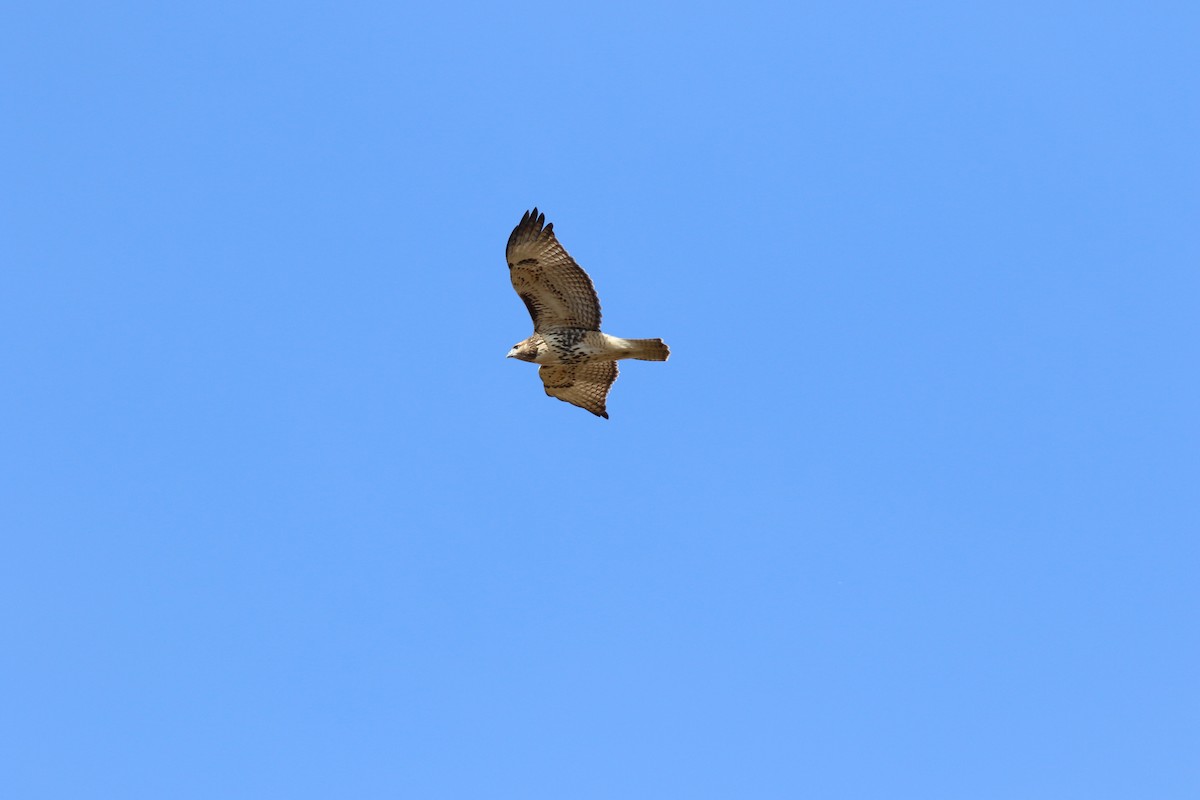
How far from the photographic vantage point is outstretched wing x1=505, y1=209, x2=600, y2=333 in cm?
1591

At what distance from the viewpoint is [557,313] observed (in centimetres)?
1662

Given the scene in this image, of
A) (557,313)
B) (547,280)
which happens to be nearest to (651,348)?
(557,313)

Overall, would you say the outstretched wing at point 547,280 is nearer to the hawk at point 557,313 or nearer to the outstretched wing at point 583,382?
the hawk at point 557,313

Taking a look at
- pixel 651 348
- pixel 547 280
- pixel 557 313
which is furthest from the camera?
pixel 557 313

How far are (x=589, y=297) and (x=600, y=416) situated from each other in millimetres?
2282

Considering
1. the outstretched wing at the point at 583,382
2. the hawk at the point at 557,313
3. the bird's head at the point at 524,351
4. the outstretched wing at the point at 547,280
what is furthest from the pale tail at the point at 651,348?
the bird's head at the point at 524,351

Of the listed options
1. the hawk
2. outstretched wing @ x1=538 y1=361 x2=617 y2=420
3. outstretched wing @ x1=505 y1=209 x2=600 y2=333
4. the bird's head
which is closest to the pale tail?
the hawk

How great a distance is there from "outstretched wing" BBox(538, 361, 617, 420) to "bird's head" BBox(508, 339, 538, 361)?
57cm

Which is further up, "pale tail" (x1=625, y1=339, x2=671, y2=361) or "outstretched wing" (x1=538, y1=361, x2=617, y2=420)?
"outstretched wing" (x1=538, y1=361, x2=617, y2=420)

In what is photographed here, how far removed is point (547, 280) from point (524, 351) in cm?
100

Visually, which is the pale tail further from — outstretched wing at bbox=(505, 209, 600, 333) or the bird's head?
the bird's head

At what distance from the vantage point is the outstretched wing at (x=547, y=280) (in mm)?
15914

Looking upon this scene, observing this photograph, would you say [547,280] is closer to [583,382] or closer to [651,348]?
[651,348]

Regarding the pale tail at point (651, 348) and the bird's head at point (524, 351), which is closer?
the pale tail at point (651, 348)
